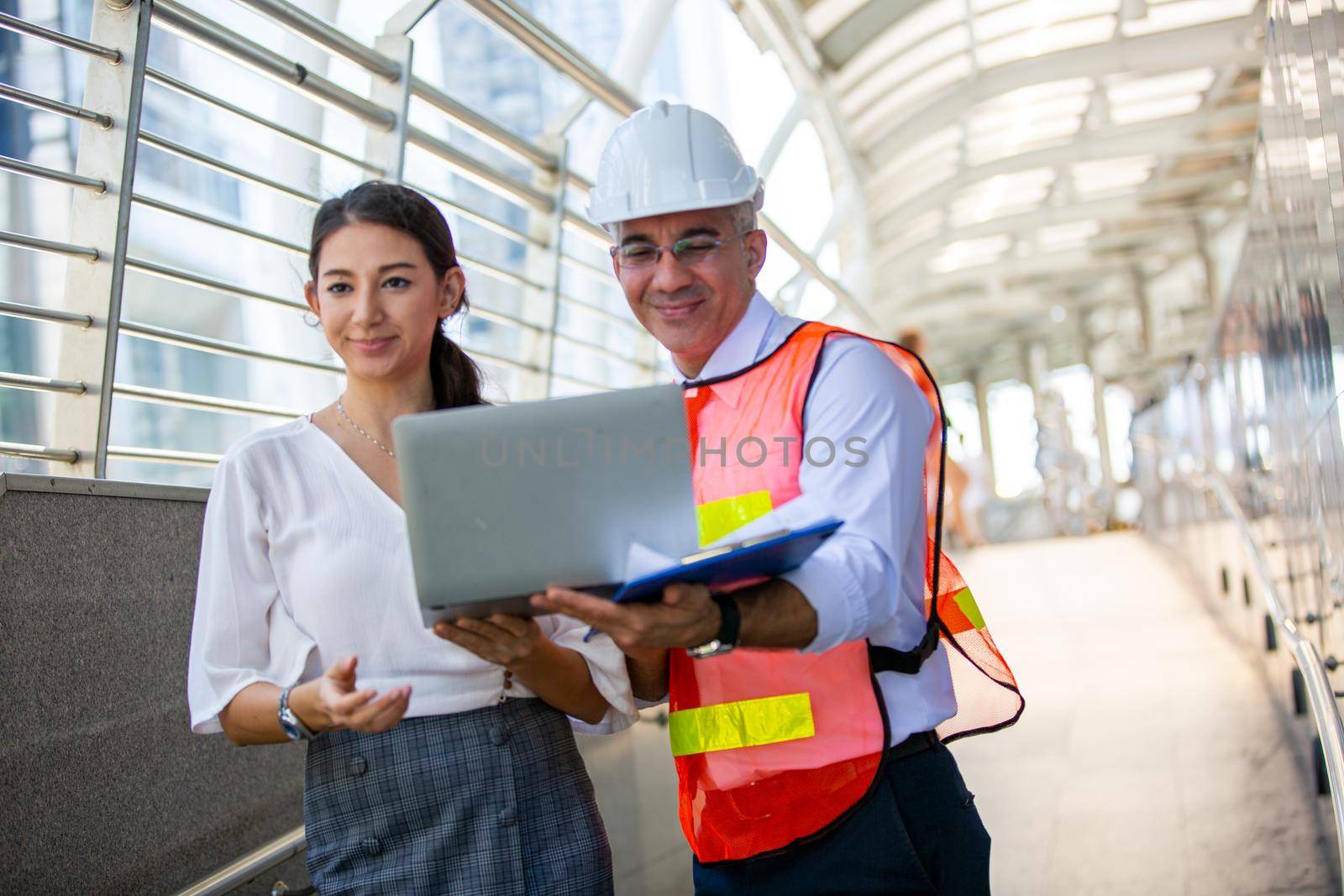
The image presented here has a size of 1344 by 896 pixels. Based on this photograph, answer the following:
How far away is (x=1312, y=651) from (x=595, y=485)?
301 centimetres

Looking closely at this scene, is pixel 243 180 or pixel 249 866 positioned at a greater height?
pixel 243 180

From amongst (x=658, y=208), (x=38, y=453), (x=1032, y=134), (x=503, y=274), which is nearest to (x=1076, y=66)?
(x=1032, y=134)

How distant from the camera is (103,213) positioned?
10.3ft

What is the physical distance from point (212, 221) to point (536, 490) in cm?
277

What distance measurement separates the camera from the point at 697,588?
137 centimetres

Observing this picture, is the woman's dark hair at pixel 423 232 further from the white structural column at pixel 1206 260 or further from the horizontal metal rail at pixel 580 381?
the white structural column at pixel 1206 260

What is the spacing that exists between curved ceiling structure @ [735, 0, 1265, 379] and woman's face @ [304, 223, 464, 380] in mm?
8319

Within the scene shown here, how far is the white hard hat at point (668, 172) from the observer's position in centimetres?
188

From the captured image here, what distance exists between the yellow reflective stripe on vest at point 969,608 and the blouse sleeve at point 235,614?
37.6 inches

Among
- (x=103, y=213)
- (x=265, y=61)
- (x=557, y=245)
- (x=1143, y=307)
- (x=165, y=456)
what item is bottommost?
(x=165, y=456)


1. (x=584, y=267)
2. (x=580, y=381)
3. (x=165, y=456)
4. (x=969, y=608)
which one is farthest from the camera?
(x=580, y=381)

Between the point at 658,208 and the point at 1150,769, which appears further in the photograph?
the point at 1150,769

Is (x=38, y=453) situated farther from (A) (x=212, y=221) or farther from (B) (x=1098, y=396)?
(B) (x=1098, y=396)

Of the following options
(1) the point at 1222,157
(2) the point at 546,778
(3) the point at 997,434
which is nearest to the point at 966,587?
(2) the point at 546,778
